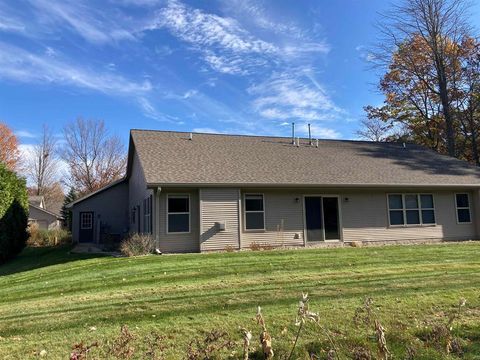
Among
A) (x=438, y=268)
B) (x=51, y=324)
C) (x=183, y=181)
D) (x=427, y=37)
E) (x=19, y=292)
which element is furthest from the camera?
(x=427, y=37)

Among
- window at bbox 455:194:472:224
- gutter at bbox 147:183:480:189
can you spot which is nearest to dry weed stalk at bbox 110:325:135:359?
gutter at bbox 147:183:480:189

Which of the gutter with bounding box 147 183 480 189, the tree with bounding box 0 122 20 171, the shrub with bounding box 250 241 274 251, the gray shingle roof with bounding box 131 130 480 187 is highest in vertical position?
the tree with bounding box 0 122 20 171

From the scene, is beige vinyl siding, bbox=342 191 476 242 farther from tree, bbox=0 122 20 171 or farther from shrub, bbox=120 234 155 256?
tree, bbox=0 122 20 171

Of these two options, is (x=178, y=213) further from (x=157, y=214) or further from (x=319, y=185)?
(x=319, y=185)

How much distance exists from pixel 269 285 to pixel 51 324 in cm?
420

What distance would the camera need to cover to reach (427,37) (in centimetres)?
3067

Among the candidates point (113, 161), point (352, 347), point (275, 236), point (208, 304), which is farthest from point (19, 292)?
point (113, 161)

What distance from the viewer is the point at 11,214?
1895 cm

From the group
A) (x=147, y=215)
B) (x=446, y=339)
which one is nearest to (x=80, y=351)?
(x=446, y=339)

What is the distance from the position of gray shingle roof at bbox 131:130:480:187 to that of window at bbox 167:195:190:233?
89cm

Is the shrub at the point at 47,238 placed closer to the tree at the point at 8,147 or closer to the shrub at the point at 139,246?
the shrub at the point at 139,246

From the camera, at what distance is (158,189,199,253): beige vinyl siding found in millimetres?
15320

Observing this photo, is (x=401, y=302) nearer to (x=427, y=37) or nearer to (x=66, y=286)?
(x=66, y=286)

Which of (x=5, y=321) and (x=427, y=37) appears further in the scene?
(x=427, y=37)
